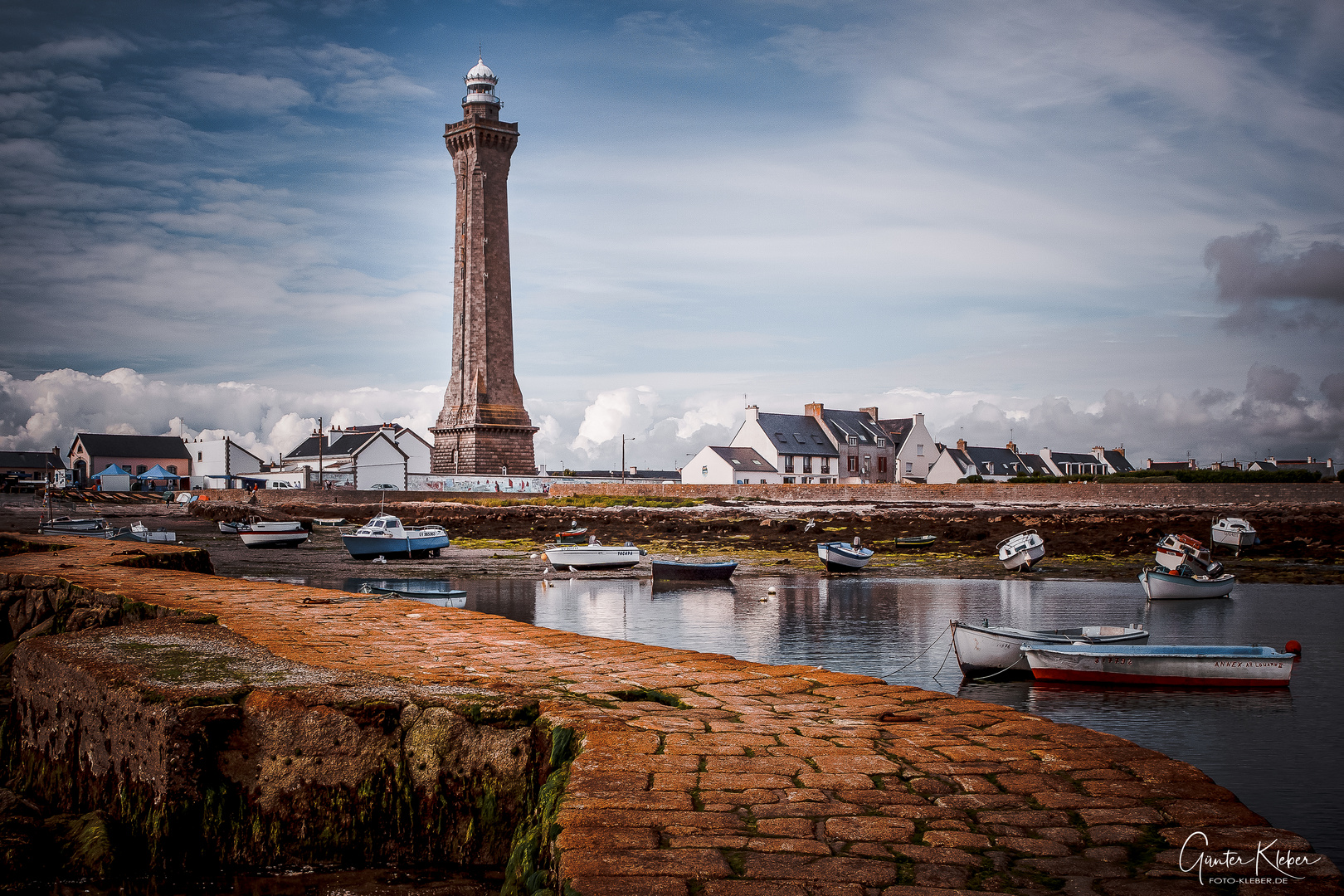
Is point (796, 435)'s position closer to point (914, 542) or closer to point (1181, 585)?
point (914, 542)

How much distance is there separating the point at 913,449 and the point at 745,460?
55.7ft

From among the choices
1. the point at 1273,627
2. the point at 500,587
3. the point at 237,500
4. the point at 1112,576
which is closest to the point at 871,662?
the point at 1273,627

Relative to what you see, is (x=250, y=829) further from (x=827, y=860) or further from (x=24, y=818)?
(x=827, y=860)

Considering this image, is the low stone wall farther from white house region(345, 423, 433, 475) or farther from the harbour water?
the harbour water

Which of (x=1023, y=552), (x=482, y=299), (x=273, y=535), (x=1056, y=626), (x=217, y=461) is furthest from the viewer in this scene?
(x=217, y=461)

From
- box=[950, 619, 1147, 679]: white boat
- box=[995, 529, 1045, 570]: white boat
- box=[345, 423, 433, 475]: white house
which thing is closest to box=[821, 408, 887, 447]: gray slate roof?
box=[345, 423, 433, 475]: white house

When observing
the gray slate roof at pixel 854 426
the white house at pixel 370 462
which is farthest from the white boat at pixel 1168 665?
the white house at pixel 370 462

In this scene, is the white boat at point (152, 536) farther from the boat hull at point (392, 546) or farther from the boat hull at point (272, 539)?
the boat hull at point (392, 546)

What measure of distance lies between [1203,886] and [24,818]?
595cm

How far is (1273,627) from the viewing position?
18.8m

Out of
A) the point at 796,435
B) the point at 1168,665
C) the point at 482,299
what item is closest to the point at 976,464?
the point at 796,435

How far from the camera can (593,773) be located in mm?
4285

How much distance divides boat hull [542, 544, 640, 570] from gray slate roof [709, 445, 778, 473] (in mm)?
42904

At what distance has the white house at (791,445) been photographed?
7388cm
